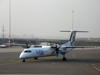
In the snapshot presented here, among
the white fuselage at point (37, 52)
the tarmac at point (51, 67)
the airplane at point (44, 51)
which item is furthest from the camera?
the airplane at point (44, 51)

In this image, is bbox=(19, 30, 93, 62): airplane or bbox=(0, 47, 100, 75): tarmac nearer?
bbox=(0, 47, 100, 75): tarmac

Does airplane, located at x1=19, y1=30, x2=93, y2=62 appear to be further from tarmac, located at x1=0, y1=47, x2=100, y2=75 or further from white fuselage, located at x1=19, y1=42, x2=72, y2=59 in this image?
tarmac, located at x1=0, y1=47, x2=100, y2=75

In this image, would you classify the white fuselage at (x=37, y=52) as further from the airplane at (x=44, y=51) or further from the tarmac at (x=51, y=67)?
the tarmac at (x=51, y=67)

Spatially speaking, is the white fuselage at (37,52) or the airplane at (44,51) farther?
the airplane at (44,51)

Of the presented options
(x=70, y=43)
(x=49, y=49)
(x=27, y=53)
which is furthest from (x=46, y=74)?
(x=70, y=43)

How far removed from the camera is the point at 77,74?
47.2ft

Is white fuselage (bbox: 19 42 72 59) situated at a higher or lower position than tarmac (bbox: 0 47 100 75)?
higher

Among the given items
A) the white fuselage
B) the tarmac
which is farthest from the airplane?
the tarmac

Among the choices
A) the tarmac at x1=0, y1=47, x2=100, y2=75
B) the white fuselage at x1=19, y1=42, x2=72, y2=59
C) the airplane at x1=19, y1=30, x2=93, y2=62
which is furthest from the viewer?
the airplane at x1=19, y1=30, x2=93, y2=62

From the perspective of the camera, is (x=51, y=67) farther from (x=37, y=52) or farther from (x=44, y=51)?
(x=44, y=51)

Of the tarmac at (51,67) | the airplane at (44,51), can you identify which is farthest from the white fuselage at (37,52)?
the tarmac at (51,67)

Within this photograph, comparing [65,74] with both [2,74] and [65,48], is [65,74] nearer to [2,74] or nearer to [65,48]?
[2,74]

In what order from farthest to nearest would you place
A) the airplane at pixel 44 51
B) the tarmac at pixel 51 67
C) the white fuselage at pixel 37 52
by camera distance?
the airplane at pixel 44 51
the white fuselage at pixel 37 52
the tarmac at pixel 51 67

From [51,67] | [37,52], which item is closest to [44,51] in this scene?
[37,52]
